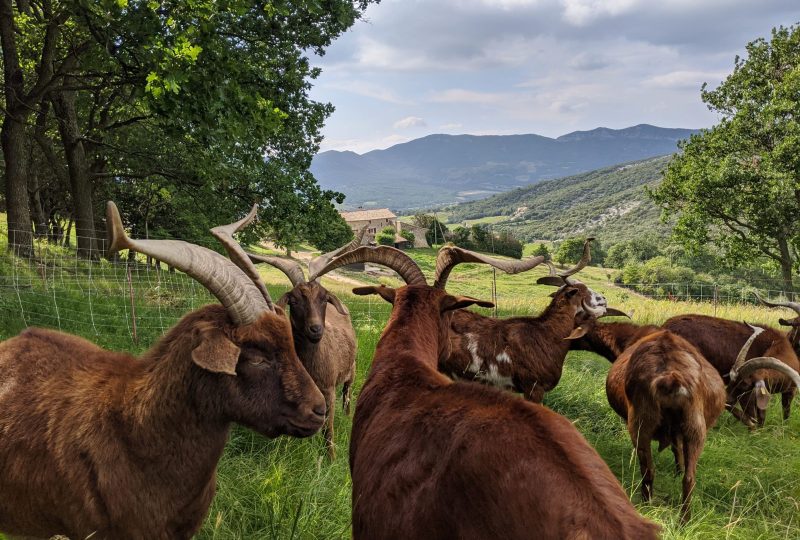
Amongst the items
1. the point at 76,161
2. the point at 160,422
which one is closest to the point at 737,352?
the point at 160,422

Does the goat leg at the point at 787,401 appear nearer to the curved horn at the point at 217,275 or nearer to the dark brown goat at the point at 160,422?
the dark brown goat at the point at 160,422

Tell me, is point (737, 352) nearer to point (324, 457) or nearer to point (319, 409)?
point (324, 457)

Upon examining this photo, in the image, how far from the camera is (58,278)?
9883 mm

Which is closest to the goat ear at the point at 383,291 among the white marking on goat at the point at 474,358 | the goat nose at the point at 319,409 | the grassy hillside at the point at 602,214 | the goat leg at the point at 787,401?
the goat nose at the point at 319,409

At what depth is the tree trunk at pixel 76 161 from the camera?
40.0 ft

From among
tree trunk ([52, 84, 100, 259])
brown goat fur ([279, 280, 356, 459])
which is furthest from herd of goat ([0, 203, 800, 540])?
tree trunk ([52, 84, 100, 259])

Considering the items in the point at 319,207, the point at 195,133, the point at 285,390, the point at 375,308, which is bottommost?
the point at 375,308

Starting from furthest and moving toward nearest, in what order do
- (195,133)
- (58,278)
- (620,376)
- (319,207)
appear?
(319,207) → (58,278) → (195,133) → (620,376)

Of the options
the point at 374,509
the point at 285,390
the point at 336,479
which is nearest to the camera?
the point at 374,509

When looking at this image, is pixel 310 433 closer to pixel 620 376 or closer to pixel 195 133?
pixel 620 376

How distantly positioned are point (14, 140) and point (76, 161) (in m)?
2.56

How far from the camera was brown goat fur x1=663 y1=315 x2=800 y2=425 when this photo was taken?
23.4ft

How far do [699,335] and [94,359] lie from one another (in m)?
8.15

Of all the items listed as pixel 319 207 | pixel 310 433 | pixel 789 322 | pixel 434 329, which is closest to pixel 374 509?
pixel 310 433
